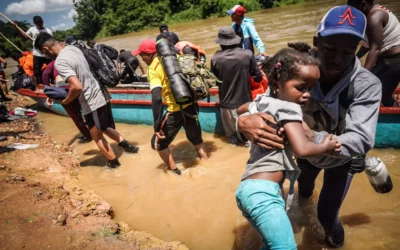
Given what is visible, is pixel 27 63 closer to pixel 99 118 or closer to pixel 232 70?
pixel 99 118

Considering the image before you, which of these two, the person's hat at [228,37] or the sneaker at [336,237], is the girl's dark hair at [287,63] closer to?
the sneaker at [336,237]

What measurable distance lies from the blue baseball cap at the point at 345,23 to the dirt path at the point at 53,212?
7.05 feet

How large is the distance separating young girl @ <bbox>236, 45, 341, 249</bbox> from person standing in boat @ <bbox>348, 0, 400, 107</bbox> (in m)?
1.64

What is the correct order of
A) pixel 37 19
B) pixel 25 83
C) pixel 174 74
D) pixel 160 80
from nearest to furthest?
pixel 174 74
pixel 160 80
pixel 37 19
pixel 25 83

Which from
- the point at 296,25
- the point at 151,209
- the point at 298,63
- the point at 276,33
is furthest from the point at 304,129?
the point at 296,25

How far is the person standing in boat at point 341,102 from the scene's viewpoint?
1.55 metres

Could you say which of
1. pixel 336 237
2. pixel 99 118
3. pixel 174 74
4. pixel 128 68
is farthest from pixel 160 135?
pixel 128 68

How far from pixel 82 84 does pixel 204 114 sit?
2.10 m

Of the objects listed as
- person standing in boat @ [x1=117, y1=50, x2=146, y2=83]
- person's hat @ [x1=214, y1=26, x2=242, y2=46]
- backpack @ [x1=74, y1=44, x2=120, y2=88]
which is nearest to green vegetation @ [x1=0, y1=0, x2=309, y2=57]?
person standing in boat @ [x1=117, y1=50, x2=146, y2=83]

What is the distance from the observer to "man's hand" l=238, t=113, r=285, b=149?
1592 millimetres

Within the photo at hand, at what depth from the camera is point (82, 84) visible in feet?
12.1

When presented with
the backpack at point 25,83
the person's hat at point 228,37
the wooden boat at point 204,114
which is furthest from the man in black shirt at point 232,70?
the backpack at point 25,83

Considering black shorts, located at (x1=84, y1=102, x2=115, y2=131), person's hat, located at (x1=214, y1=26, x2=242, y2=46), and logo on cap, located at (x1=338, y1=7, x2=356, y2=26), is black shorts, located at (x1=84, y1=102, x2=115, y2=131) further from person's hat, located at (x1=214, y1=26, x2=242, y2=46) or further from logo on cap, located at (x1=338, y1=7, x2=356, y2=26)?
logo on cap, located at (x1=338, y1=7, x2=356, y2=26)

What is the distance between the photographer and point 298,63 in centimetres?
153
